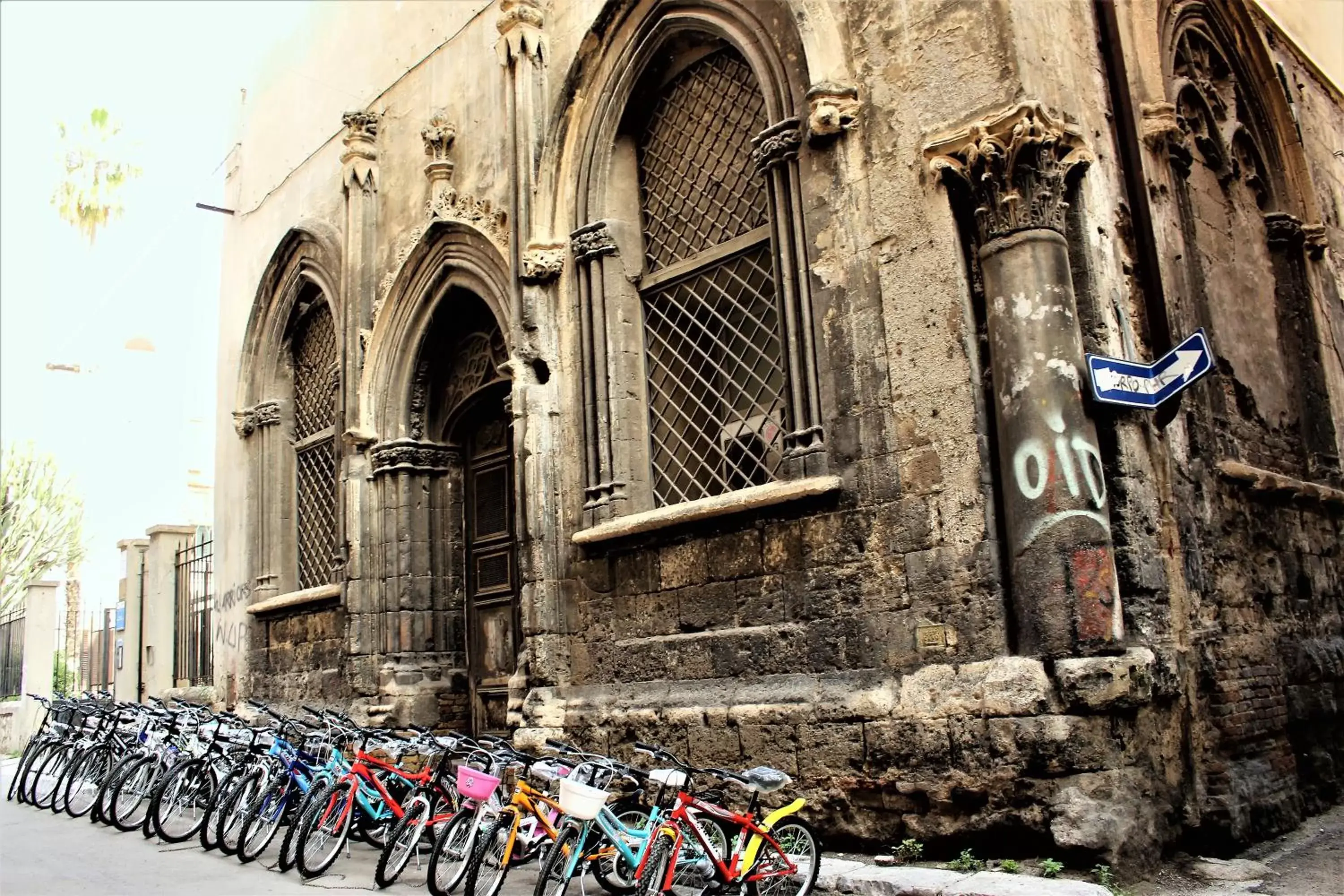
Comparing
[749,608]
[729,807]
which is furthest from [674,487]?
[729,807]

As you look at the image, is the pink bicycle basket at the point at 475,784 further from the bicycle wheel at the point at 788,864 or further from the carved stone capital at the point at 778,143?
the carved stone capital at the point at 778,143

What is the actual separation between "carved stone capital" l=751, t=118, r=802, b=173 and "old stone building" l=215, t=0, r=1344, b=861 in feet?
0.06

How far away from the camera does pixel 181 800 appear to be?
24.0 feet

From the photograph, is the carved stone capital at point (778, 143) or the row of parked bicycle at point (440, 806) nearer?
the row of parked bicycle at point (440, 806)

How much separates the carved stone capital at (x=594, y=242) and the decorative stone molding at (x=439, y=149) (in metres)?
2.15

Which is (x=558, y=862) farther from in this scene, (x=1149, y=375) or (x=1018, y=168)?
(x=1018, y=168)

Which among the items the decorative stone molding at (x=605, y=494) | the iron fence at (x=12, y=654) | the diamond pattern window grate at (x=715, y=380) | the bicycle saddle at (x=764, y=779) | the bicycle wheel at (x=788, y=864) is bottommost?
the bicycle wheel at (x=788, y=864)

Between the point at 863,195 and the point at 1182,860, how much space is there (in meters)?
3.80

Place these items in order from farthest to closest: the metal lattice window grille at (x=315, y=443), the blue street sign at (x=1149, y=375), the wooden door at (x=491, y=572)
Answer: the metal lattice window grille at (x=315, y=443) → the wooden door at (x=491, y=572) → the blue street sign at (x=1149, y=375)

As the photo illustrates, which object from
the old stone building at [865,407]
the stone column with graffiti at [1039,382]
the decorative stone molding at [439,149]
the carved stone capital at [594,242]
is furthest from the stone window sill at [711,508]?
the decorative stone molding at [439,149]

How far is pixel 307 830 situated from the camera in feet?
19.8

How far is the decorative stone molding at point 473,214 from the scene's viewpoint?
9.19 m

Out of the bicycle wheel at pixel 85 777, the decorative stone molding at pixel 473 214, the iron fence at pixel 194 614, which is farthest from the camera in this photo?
the iron fence at pixel 194 614

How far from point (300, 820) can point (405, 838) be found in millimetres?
732
